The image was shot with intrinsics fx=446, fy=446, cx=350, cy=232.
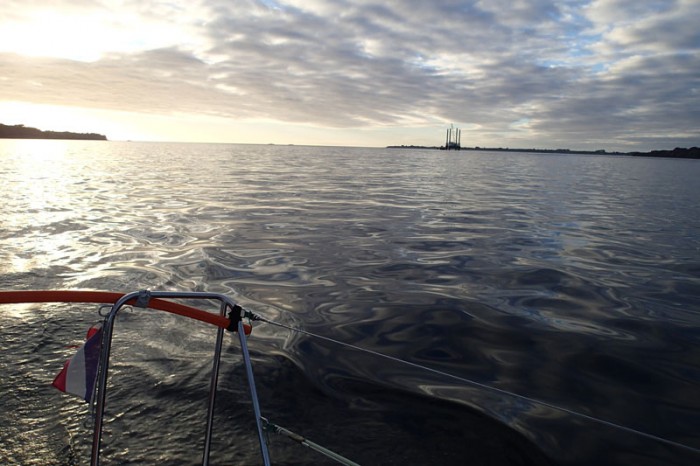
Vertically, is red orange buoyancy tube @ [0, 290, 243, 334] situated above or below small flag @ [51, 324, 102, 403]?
above

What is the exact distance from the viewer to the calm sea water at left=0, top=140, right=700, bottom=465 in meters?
3.76

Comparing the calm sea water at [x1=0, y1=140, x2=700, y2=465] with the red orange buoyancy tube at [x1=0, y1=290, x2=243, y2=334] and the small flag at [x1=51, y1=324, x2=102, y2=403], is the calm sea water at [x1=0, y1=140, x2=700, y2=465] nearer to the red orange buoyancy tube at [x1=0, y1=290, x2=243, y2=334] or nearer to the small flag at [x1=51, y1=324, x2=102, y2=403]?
the small flag at [x1=51, y1=324, x2=102, y2=403]

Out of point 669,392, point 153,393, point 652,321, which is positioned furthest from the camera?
point 652,321

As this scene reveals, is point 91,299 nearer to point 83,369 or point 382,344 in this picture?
point 83,369

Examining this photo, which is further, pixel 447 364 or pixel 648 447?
pixel 447 364

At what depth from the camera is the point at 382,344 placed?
19.0 feet

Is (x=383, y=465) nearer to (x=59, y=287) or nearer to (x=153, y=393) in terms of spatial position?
(x=153, y=393)

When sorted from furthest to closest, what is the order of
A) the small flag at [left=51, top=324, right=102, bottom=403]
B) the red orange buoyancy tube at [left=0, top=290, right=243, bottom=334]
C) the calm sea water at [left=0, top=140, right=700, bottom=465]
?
the calm sea water at [left=0, top=140, right=700, bottom=465]
the small flag at [left=51, top=324, right=102, bottom=403]
the red orange buoyancy tube at [left=0, top=290, right=243, bottom=334]

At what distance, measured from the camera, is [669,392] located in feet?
15.5

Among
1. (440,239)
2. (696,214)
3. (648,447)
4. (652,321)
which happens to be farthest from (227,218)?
(696,214)

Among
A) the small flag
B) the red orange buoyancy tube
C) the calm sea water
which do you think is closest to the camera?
the red orange buoyancy tube

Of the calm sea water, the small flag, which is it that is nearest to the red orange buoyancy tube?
the small flag

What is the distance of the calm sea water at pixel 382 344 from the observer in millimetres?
3756

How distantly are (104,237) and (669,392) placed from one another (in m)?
11.8
